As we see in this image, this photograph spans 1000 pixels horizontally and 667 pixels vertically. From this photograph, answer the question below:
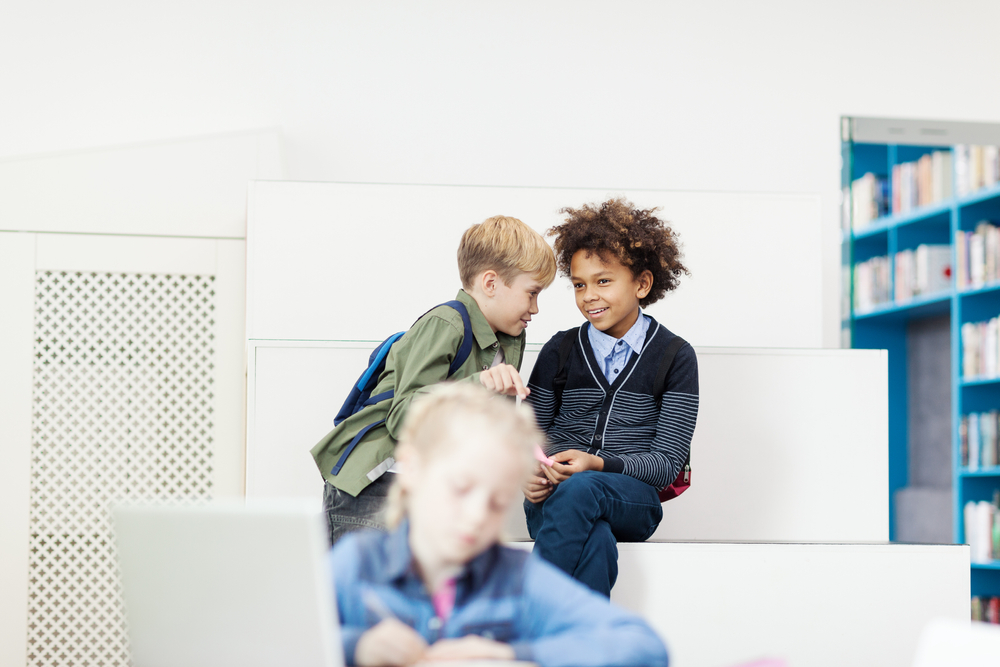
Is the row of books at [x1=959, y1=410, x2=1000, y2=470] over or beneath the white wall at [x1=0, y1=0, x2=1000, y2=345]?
beneath

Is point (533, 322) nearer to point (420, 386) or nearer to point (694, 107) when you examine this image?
point (420, 386)

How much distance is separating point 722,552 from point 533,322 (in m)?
0.90

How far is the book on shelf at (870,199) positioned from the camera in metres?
4.64

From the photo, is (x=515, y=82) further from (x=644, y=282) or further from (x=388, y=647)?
(x=388, y=647)

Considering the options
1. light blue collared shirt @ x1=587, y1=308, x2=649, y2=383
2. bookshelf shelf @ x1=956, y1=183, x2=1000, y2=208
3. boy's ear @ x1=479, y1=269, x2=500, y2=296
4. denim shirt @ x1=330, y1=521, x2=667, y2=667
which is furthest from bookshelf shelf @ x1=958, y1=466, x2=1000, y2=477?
denim shirt @ x1=330, y1=521, x2=667, y2=667

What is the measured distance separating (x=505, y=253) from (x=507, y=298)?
9 cm

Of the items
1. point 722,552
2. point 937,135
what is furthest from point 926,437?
point 722,552

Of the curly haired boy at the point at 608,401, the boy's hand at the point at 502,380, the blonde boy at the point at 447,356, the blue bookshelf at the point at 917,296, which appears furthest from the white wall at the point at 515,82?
the boy's hand at the point at 502,380

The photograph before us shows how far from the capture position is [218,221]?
8.34ft

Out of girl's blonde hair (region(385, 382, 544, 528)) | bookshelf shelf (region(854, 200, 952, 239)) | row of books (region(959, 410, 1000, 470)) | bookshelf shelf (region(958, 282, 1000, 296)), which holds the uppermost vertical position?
bookshelf shelf (region(854, 200, 952, 239))

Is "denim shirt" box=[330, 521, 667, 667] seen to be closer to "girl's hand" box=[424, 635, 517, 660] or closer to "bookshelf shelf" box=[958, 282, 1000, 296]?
"girl's hand" box=[424, 635, 517, 660]

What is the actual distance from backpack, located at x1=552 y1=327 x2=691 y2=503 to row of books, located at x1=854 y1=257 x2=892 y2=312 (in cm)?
318

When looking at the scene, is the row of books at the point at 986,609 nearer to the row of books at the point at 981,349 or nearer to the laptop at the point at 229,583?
the row of books at the point at 981,349

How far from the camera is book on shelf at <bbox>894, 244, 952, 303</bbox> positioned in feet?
14.0
